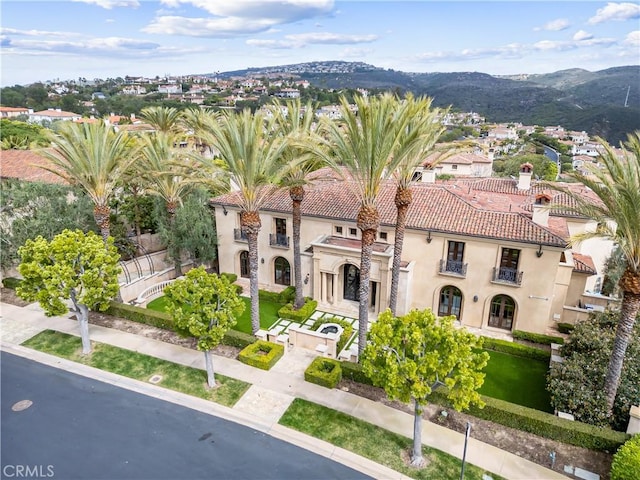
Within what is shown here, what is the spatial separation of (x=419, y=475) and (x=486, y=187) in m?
29.9

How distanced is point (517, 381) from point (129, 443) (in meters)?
16.8

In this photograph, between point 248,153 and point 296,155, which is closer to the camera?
point 248,153

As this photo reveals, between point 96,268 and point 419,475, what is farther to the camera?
point 96,268

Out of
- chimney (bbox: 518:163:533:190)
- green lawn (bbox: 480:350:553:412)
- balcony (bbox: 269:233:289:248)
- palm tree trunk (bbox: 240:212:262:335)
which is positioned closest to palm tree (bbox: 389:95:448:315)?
green lawn (bbox: 480:350:553:412)

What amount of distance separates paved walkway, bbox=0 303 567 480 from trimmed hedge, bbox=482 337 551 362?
7.73 metres

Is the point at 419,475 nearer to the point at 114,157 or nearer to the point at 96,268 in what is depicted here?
the point at 96,268

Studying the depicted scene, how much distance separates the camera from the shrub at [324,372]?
704 inches

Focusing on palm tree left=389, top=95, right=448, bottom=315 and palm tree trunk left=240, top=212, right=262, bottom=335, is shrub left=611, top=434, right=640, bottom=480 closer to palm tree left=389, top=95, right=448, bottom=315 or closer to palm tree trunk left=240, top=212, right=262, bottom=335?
palm tree left=389, top=95, right=448, bottom=315

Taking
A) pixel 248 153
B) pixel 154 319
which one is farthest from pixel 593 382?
pixel 154 319

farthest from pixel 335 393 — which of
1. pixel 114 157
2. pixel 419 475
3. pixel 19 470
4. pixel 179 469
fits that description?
pixel 114 157

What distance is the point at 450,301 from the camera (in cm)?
2467

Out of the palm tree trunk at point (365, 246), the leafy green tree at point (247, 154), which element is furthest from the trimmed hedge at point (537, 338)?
the leafy green tree at point (247, 154)

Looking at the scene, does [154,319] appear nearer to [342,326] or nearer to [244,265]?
[244,265]

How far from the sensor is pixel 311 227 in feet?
88.8
